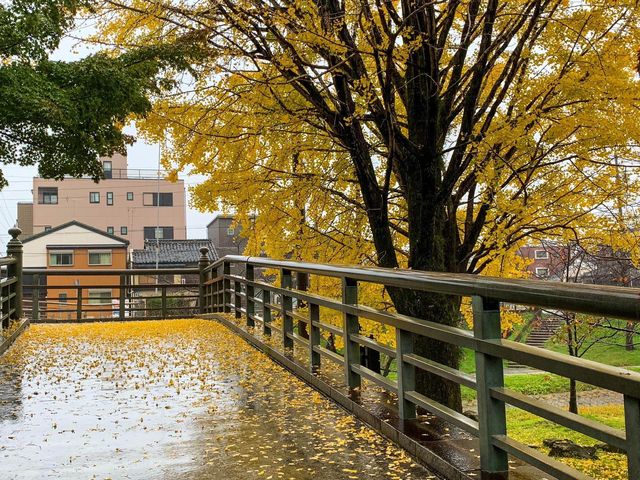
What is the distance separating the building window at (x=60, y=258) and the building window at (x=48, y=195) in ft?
41.6

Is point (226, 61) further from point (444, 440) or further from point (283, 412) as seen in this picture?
point (444, 440)

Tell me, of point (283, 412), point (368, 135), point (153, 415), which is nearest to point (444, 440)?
point (283, 412)

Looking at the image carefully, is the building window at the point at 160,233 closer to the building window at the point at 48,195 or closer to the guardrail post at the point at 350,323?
the building window at the point at 48,195

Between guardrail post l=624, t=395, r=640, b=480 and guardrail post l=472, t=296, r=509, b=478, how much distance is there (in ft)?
3.24

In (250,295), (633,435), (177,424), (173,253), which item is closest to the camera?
(633,435)

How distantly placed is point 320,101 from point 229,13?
5.24 feet

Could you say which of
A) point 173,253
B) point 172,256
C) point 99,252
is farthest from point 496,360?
point 173,253

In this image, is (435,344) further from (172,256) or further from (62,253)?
(172,256)

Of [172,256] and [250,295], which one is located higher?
[172,256]

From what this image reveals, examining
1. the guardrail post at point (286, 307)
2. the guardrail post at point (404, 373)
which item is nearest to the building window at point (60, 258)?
the guardrail post at point (286, 307)

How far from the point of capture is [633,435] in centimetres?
229

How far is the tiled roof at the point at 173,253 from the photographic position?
43500 millimetres

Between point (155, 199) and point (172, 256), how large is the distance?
10.4 m

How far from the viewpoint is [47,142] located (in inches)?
415
